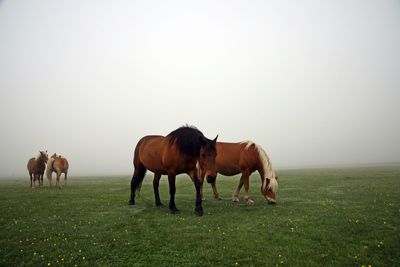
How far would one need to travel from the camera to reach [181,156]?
40.7 feet

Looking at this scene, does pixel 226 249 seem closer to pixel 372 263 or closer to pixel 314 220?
pixel 372 263

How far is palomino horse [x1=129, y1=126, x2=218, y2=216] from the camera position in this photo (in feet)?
38.1

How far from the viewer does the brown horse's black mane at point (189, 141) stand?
12.3 metres

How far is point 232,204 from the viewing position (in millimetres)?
14406

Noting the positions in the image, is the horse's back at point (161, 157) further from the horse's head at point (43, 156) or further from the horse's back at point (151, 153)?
the horse's head at point (43, 156)

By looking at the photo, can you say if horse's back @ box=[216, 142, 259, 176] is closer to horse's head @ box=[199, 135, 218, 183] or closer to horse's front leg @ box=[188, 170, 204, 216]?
horse's front leg @ box=[188, 170, 204, 216]

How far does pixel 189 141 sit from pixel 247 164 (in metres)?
4.35

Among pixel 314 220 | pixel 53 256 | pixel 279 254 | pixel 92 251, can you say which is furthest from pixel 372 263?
pixel 53 256

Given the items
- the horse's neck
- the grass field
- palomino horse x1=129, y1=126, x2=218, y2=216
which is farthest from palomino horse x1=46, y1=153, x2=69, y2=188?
palomino horse x1=129, y1=126, x2=218, y2=216

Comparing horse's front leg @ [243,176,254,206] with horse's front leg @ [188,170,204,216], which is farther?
horse's front leg @ [243,176,254,206]

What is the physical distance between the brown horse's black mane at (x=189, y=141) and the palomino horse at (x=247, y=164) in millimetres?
3844

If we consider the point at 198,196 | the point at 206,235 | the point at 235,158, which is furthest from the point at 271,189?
the point at 206,235

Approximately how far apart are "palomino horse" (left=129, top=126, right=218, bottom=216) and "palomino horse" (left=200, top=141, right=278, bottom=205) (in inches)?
139

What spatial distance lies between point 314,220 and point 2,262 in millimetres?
10532
